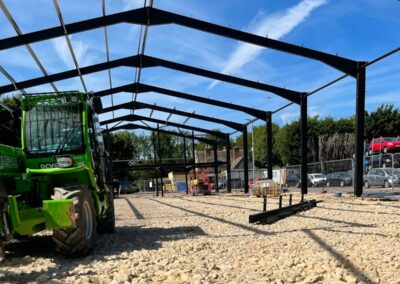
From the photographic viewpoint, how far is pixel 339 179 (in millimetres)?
30266

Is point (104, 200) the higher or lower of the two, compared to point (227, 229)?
higher

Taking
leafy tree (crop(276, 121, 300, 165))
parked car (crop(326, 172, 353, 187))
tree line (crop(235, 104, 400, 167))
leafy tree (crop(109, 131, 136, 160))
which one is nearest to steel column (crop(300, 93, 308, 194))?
parked car (crop(326, 172, 353, 187))

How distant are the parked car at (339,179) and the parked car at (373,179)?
1122 mm

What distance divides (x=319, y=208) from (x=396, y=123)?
173 ft

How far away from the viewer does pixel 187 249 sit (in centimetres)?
813

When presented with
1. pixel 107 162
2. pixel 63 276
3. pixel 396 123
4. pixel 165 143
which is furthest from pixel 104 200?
pixel 165 143

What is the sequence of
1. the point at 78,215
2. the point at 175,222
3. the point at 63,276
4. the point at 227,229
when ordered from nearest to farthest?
the point at 63,276, the point at 78,215, the point at 227,229, the point at 175,222

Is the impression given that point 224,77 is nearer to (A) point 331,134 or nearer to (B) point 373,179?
(B) point 373,179

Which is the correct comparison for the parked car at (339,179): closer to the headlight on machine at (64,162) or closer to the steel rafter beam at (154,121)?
the steel rafter beam at (154,121)

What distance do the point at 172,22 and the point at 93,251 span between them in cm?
1087

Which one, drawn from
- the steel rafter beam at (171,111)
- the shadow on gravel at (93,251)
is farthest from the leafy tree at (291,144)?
the shadow on gravel at (93,251)

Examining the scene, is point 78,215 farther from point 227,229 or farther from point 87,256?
point 227,229

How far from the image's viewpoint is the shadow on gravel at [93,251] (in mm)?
6551

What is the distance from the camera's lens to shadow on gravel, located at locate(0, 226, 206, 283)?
6551mm
